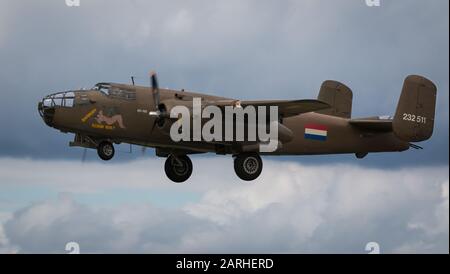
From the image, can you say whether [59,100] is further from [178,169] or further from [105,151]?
[178,169]

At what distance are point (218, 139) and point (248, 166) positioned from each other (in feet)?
5.00

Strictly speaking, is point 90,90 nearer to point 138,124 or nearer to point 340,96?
point 138,124

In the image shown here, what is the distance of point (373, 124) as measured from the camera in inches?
1352

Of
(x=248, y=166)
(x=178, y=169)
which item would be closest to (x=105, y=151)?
(x=178, y=169)

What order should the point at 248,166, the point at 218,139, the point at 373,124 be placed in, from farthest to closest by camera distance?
the point at 373,124, the point at 248,166, the point at 218,139

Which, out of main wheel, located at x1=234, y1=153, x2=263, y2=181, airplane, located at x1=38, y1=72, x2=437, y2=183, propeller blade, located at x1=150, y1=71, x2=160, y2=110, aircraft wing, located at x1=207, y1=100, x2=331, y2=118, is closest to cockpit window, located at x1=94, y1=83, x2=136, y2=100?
airplane, located at x1=38, y1=72, x2=437, y2=183

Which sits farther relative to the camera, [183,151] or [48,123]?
[183,151]

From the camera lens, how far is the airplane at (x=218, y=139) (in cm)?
3048

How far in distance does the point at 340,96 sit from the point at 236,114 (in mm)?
7643

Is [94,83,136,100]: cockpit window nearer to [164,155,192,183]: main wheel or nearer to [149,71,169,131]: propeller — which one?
[149,71,169,131]: propeller

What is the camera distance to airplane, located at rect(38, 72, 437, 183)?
30.5 metres

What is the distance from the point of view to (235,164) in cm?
3186

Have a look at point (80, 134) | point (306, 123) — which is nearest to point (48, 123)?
point (80, 134)

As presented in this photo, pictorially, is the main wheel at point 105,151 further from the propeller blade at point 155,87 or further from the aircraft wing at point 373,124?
the aircraft wing at point 373,124
